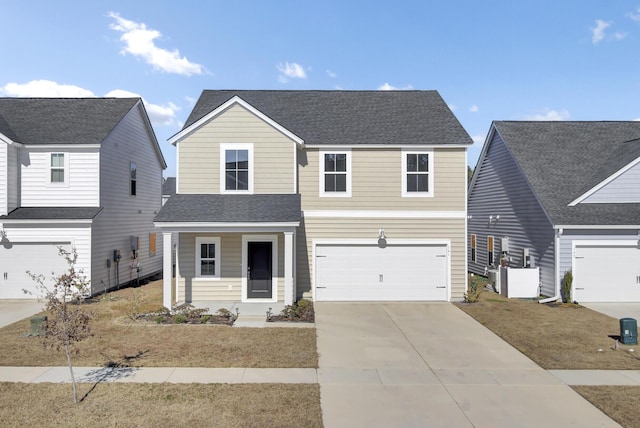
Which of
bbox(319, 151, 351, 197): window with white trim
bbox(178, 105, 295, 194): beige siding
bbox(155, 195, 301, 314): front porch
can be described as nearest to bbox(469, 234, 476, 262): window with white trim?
bbox(319, 151, 351, 197): window with white trim

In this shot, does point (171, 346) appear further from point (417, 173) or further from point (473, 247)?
point (473, 247)

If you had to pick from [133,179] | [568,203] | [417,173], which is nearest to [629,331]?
[568,203]

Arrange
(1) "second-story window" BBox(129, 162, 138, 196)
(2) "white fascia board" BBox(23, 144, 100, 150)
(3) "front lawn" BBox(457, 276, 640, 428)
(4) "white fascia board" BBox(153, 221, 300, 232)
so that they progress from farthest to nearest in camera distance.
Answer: (1) "second-story window" BBox(129, 162, 138, 196) → (2) "white fascia board" BBox(23, 144, 100, 150) → (4) "white fascia board" BBox(153, 221, 300, 232) → (3) "front lawn" BBox(457, 276, 640, 428)

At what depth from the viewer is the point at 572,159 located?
1861 centimetres

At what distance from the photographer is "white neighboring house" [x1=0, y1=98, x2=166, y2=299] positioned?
1619 cm

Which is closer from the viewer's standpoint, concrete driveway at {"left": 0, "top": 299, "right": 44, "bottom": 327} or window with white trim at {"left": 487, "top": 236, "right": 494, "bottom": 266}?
concrete driveway at {"left": 0, "top": 299, "right": 44, "bottom": 327}

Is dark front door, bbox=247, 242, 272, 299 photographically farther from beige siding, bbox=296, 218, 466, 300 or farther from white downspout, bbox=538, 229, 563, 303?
white downspout, bbox=538, 229, 563, 303

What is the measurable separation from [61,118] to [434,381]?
1773 centimetres

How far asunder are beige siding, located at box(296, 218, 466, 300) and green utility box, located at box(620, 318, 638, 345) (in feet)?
18.8

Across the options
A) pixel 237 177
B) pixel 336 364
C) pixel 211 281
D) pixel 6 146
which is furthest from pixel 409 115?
pixel 6 146

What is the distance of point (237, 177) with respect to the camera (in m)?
15.5

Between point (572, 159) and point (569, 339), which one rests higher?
point (572, 159)

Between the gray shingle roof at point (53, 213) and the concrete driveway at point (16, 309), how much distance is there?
302 centimetres

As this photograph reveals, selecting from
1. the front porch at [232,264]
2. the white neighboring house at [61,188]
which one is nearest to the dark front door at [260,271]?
the front porch at [232,264]
